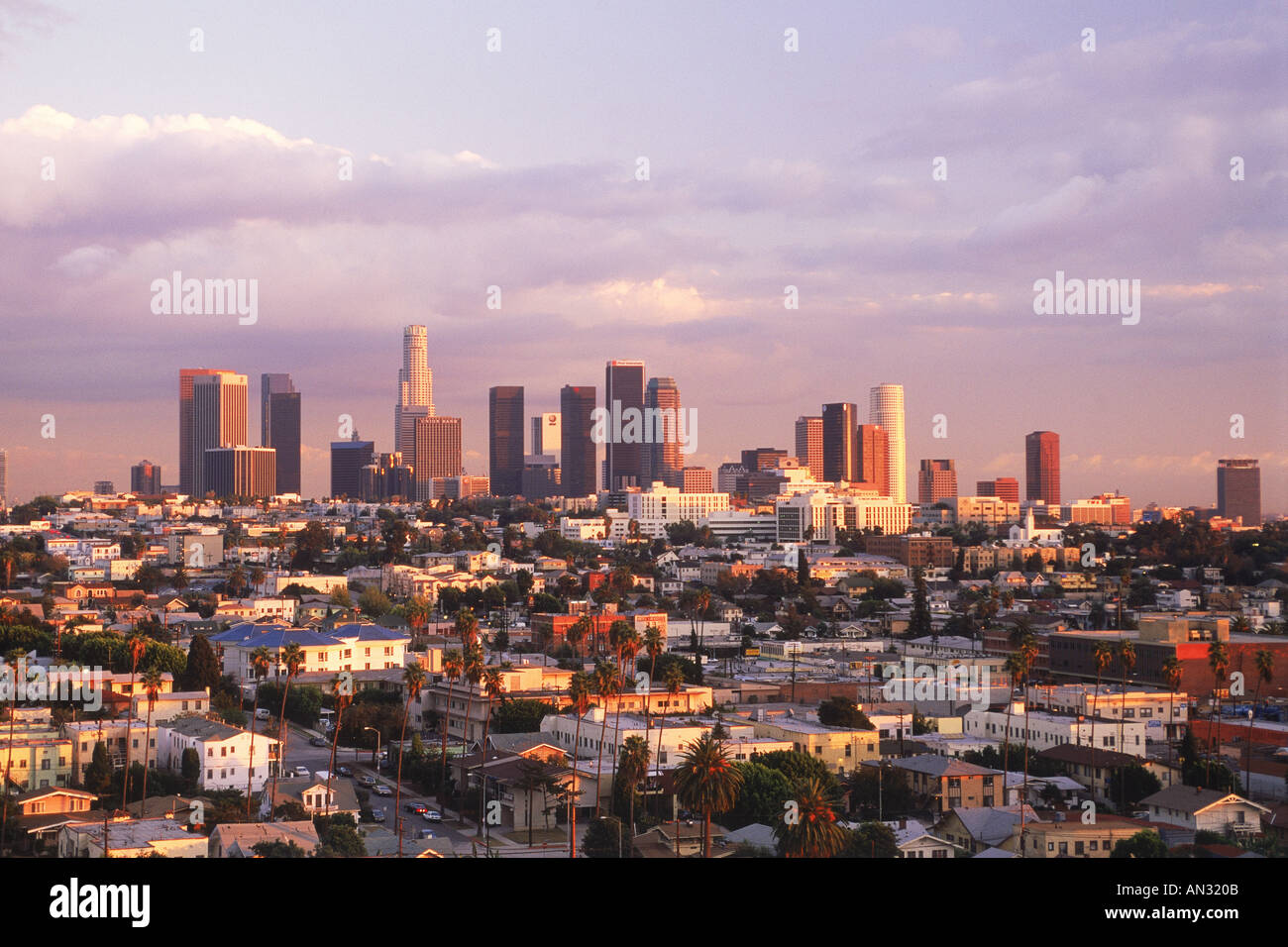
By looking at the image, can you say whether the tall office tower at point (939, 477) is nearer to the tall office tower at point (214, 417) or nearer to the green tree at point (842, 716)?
the tall office tower at point (214, 417)

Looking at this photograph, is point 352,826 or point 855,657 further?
point 855,657

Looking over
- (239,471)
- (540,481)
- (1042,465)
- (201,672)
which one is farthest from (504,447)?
(201,672)

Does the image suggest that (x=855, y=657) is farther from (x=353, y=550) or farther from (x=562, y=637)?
(x=353, y=550)

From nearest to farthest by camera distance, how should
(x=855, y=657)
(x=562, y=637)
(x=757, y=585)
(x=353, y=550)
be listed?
(x=855, y=657)
(x=562, y=637)
(x=757, y=585)
(x=353, y=550)

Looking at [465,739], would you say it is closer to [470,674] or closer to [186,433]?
[470,674]
